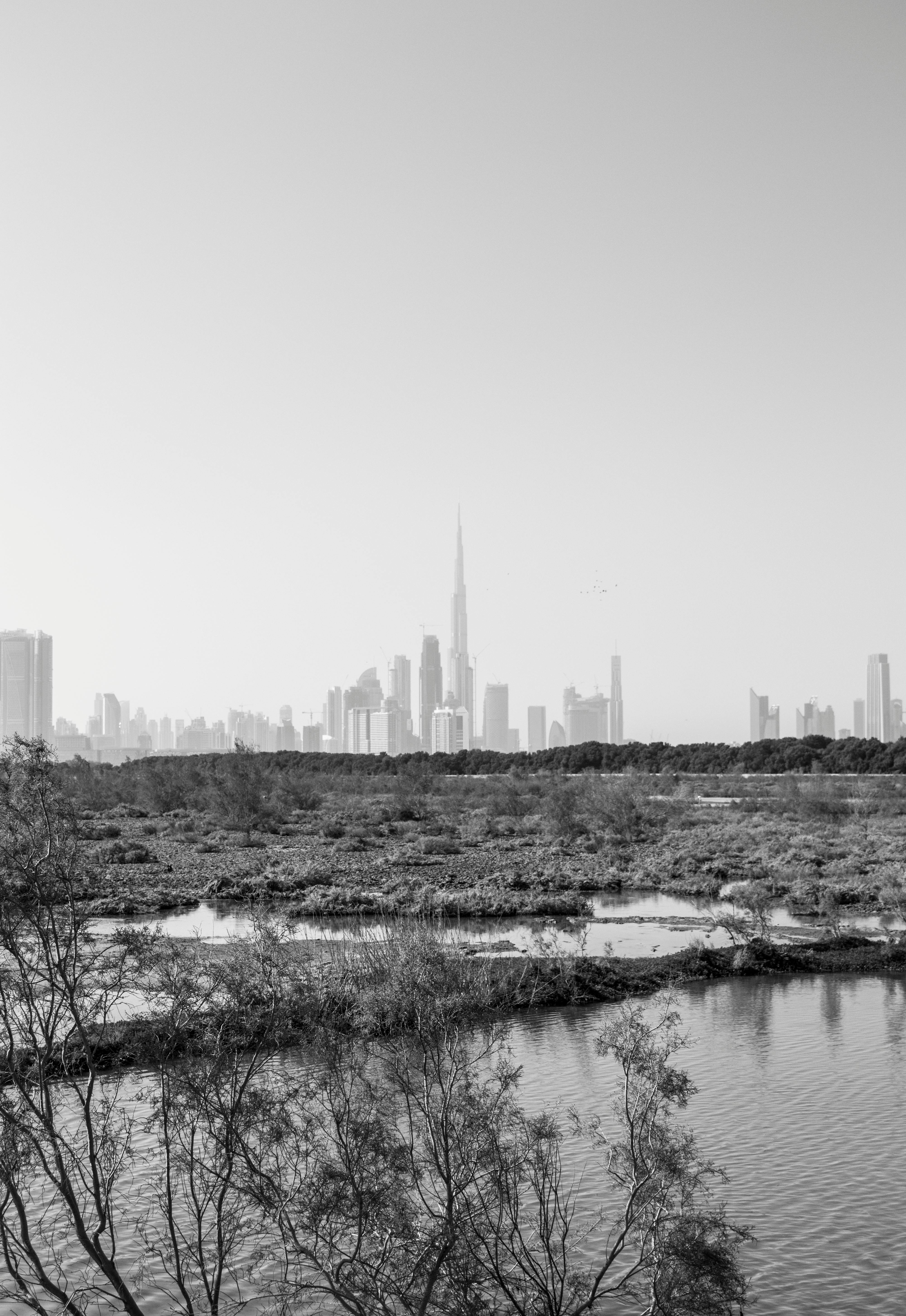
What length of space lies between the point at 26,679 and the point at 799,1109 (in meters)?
157

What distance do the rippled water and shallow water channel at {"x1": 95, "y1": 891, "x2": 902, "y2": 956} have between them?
5.03 m

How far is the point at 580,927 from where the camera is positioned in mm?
31312

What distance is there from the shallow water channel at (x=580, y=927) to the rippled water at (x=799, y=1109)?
5.03m

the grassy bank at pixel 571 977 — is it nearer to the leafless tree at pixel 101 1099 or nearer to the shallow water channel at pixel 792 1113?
the shallow water channel at pixel 792 1113

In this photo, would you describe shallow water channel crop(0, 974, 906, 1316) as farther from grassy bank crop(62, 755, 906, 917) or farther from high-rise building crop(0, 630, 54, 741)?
high-rise building crop(0, 630, 54, 741)

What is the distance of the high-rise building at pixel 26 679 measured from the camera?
496ft

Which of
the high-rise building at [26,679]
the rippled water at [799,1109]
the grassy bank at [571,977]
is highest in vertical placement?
the high-rise building at [26,679]

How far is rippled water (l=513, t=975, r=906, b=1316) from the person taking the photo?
11641mm

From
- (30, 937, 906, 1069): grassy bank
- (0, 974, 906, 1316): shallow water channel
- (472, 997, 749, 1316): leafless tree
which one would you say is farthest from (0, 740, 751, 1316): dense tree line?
(30, 937, 906, 1069): grassy bank

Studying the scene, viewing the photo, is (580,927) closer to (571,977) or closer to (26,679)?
(571,977)

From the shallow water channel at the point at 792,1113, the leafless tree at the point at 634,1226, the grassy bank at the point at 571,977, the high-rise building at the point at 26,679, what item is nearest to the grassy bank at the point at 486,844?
the grassy bank at the point at 571,977

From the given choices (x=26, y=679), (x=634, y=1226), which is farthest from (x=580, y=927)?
(x=26, y=679)

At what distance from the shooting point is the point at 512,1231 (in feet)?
30.2

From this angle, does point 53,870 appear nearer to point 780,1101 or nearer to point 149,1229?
point 149,1229
